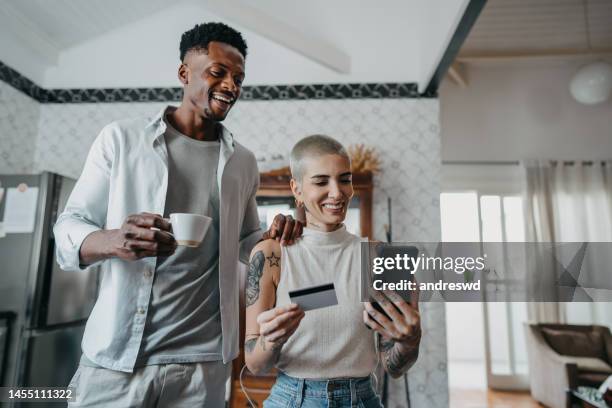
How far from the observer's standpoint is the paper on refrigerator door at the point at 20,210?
2273 mm

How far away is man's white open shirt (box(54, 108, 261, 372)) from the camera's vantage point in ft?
2.74

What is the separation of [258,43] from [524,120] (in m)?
2.76

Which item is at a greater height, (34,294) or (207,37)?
(207,37)

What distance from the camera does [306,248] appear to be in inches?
34.5

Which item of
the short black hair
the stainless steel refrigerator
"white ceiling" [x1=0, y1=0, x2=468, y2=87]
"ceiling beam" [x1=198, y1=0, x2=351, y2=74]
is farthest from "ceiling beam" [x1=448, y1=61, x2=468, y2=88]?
the short black hair

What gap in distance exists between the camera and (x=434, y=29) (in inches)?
96.3

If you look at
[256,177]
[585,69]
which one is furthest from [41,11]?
[585,69]

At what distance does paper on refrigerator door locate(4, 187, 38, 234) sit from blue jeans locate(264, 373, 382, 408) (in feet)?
6.75

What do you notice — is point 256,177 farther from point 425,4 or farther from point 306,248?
point 425,4

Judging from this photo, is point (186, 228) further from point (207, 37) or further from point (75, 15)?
point (75, 15)

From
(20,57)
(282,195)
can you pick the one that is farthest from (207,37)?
(20,57)

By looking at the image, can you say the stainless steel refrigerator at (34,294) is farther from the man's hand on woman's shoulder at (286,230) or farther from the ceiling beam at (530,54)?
the ceiling beam at (530,54)

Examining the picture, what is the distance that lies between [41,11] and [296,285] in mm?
2827

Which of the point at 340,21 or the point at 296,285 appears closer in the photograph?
the point at 296,285
